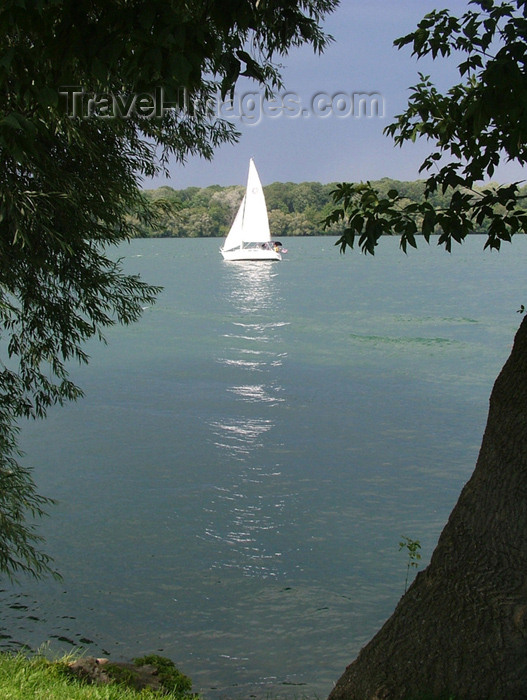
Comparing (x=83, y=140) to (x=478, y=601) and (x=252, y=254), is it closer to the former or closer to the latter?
(x=478, y=601)

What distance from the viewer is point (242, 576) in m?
9.69

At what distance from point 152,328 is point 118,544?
26.1m

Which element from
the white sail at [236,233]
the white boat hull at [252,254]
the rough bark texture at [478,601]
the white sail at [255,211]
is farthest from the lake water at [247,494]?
the white boat hull at [252,254]

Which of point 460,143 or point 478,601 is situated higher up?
point 460,143

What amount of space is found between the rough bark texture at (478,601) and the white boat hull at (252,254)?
74.1 meters

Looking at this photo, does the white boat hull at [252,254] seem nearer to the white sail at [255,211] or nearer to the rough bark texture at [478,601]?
the white sail at [255,211]

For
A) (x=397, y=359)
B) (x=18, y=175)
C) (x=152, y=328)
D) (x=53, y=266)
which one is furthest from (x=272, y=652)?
(x=152, y=328)

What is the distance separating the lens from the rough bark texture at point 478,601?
429 centimetres

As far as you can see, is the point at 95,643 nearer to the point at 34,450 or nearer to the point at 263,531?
the point at 263,531

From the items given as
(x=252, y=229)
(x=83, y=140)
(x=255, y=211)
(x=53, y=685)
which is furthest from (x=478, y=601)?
(x=252, y=229)

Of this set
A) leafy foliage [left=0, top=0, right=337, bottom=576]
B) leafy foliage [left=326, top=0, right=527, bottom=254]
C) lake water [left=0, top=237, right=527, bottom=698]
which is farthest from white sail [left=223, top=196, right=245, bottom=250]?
leafy foliage [left=326, top=0, right=527, bottom=254]

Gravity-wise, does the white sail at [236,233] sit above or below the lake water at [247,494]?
above

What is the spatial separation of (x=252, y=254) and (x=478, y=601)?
7652 cm

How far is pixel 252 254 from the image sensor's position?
80.1 m
